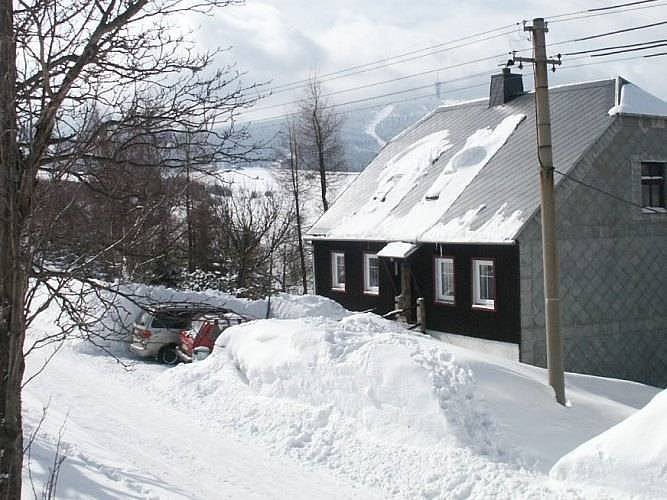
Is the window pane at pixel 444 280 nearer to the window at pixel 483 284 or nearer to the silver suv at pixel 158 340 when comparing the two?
the window at pixel 483 284

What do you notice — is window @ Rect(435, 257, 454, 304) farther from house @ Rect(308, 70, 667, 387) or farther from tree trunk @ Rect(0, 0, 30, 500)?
tree trunk @ Rect(0, 0, 30, 500)

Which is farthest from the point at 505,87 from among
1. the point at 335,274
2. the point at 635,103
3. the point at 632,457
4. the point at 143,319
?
the point at 632,457

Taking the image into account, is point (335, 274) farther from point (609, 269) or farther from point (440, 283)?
point (609, 269)

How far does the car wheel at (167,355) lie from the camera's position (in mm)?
21344

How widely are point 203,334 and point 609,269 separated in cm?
1164

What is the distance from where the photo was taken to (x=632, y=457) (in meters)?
9.12

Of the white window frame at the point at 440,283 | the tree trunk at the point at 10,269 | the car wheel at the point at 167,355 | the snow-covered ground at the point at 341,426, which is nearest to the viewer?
the tree trunk at the point at 10,269

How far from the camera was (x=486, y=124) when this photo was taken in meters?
27.1

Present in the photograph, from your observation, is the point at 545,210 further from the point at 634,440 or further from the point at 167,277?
the point at 167,277

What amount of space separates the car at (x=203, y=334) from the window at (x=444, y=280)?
6130 mm

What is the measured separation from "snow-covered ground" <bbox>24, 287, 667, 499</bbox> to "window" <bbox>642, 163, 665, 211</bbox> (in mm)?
8935

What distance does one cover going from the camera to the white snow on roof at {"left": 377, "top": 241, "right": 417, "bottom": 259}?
78.1 ft

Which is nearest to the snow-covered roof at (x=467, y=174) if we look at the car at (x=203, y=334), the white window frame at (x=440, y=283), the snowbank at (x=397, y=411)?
the white window frame at (x=440, y=283)

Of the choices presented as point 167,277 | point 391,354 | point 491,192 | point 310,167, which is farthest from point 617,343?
point 310,167
